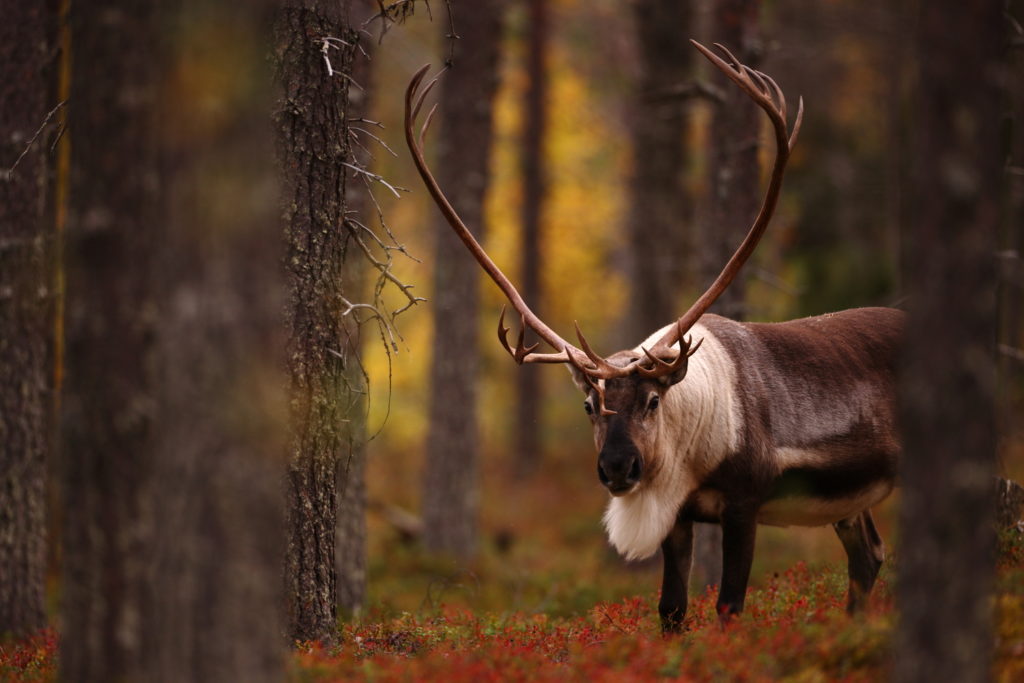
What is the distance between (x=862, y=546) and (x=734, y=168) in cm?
376

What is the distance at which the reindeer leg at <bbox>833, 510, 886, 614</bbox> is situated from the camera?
7.16m

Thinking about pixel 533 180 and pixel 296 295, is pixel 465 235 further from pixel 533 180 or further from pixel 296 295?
pixel 533 180

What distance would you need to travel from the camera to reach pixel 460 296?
1273 centimetres

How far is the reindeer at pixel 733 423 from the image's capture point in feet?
20.5

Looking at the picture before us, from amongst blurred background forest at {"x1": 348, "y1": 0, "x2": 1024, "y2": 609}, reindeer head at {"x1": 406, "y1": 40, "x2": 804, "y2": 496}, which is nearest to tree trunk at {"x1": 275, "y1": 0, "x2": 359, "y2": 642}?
reindeer head at {"x1": 406, "y1": 40, "x2": 804, "y2": 496}

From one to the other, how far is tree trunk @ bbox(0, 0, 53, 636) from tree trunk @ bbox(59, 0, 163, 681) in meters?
4.11

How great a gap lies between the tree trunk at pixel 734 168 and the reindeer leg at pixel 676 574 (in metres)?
2.70

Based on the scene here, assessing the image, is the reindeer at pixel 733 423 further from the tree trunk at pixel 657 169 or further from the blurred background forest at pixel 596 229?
the tree trunk at pixel 657 169

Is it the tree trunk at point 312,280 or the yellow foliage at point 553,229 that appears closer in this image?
the tree trunk at point 312,280

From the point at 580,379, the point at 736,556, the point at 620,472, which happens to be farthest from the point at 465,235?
the point at 736,556

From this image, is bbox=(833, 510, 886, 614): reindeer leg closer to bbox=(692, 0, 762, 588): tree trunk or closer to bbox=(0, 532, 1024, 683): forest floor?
bbox=(0, 532, 1024, 683): forest floor

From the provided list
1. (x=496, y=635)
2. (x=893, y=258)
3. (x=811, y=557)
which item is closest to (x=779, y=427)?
(x=496, y=635)

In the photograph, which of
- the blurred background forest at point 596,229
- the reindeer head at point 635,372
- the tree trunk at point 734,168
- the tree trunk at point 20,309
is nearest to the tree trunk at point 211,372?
the reindeer head at point 635,372

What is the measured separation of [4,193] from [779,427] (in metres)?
5.75
